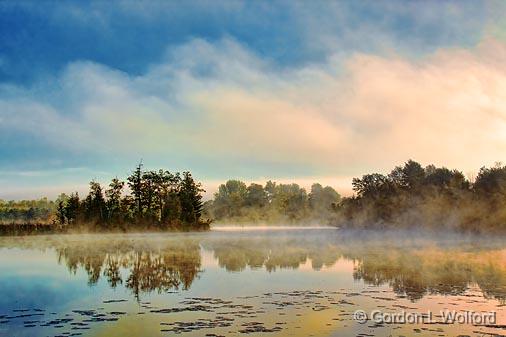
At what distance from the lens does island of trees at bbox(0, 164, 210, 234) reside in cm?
9644

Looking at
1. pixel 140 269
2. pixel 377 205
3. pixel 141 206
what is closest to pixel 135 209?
pixel 141 206

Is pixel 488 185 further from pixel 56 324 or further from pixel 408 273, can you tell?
pixel 56 324

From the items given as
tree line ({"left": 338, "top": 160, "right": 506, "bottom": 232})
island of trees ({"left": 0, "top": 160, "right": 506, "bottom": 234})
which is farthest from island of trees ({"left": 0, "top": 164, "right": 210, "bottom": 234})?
tree line ({"left": 338, "top": 160, "right": 506, "bottom": 232})

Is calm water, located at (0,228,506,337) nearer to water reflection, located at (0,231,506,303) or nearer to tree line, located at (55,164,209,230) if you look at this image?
water reflection, located at (0,231,506,303)

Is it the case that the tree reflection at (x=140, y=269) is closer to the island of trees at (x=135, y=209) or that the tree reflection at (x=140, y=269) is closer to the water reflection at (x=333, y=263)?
the water reflection at (x=333, y=263)

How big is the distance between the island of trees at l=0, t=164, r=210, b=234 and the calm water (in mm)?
61263

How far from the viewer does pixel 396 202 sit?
4537 inches

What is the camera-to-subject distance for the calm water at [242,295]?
15.3 meters

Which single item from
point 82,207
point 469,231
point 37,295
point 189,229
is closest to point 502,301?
point 37,295

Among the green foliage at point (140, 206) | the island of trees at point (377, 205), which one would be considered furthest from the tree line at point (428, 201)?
the green foliage at point (140, 206)

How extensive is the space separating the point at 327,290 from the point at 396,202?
97.1m

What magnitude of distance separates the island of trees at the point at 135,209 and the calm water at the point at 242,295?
61.3m

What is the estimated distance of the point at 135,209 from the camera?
112 m

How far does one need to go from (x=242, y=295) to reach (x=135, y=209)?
93.8m
